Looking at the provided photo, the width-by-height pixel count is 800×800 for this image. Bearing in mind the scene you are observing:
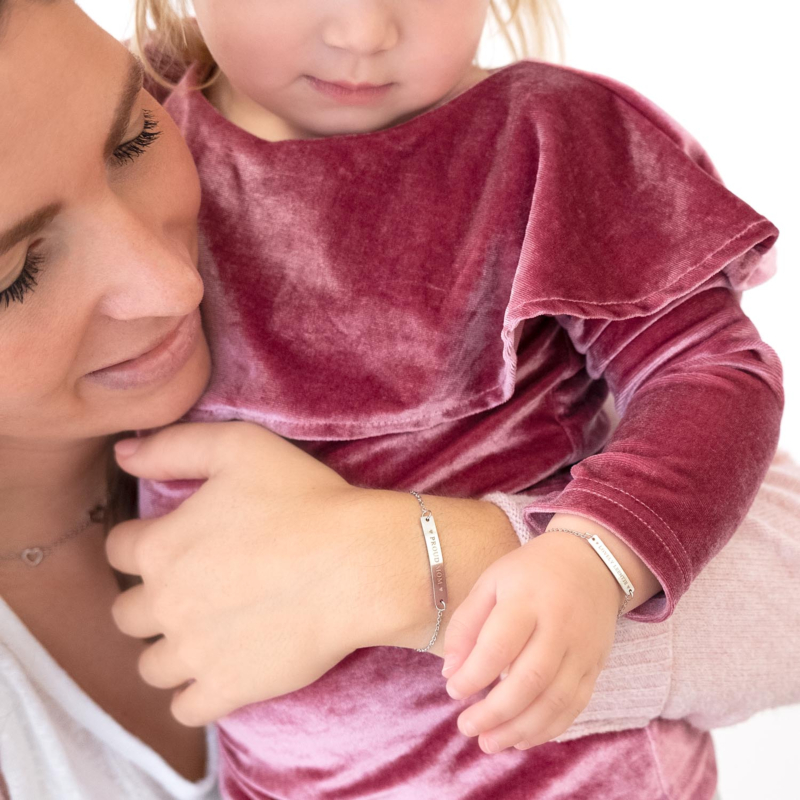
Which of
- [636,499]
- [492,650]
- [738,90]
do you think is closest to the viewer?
[492,650]

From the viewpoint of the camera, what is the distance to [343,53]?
3.18ft

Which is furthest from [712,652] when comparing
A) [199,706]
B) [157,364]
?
[157,364]

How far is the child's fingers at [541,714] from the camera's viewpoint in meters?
0.79

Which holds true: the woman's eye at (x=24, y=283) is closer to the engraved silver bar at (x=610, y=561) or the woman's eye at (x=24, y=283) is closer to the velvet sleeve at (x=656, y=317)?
the velvet sleeve at (x=656, y=317)

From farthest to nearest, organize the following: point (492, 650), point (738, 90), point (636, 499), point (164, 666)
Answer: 1. point (738, 90)
2. point (164, 666)
3. point (636, 499)
4. point (492, 650)

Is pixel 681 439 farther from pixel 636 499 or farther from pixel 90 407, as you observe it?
pixel 90 407

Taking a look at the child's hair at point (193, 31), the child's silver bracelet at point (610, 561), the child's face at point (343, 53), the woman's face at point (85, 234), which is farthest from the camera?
the child's hair at point (193, 31)

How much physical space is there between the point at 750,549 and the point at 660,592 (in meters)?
0.25

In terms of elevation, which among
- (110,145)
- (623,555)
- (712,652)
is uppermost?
(110,145)

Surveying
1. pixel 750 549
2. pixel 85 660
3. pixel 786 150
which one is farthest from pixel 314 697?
pixel 786 150

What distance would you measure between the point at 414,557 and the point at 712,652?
1.20 ft

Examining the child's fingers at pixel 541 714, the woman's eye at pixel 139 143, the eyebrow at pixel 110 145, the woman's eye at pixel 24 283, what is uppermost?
the eyebrow at pixel 110 145

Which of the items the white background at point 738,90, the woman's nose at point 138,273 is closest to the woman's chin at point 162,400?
the woman's nose at point 138,273

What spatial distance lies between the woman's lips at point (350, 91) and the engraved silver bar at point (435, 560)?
1.58 ft
